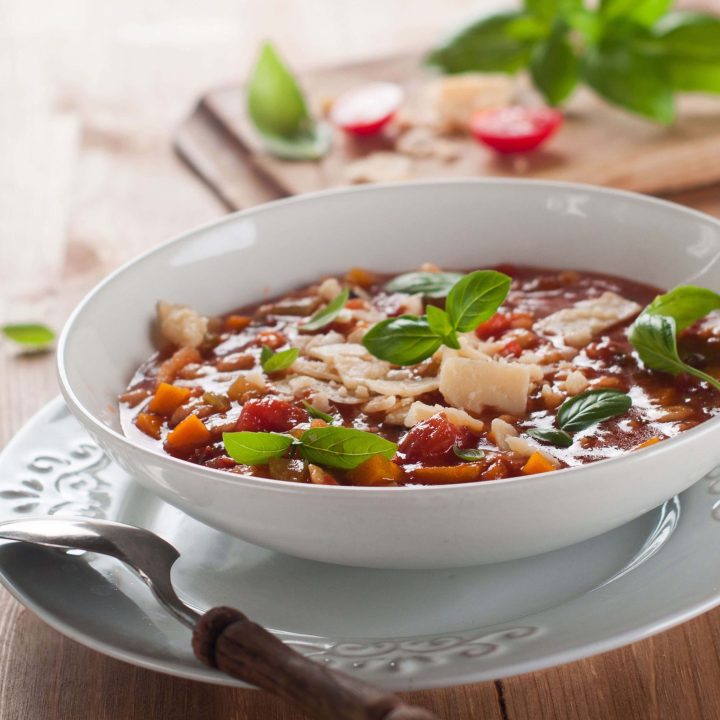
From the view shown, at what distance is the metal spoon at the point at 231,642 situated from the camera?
178 cm

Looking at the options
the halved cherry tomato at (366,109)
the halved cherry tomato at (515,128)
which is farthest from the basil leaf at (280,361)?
the halved cherry tomato at (366,109)

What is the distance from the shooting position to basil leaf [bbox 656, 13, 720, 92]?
5066mm

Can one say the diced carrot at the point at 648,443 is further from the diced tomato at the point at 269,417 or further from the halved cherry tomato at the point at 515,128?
the halved cherry tomato at the point at 515,128

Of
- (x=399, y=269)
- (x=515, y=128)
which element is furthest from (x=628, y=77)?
(x=399, y=269)

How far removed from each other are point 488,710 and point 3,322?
271cm

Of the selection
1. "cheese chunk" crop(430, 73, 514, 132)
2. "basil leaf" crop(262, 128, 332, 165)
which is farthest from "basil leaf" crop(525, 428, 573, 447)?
"cheese chunk" crop(430, 73, 514, 132)

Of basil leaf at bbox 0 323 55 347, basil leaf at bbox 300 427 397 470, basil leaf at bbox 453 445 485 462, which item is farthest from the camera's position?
basil leaf at bbox 0 323 55 347

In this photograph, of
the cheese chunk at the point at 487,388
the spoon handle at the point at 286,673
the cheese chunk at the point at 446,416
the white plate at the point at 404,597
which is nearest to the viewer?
the spoon handle at the point at 286,673

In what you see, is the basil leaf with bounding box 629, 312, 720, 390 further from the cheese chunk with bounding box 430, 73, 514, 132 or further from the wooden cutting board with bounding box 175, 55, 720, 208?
the cheese chunk with bounding box 430, 73, 514, 132

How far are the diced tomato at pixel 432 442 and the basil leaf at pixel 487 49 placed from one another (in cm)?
328

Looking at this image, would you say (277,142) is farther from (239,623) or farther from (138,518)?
(239,623)

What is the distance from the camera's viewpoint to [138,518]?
2.73 metres

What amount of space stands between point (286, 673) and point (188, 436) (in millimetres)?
971

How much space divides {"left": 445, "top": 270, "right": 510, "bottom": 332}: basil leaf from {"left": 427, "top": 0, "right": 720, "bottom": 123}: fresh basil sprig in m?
2.52
